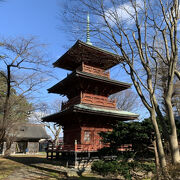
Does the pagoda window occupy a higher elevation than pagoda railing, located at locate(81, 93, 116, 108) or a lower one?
lower

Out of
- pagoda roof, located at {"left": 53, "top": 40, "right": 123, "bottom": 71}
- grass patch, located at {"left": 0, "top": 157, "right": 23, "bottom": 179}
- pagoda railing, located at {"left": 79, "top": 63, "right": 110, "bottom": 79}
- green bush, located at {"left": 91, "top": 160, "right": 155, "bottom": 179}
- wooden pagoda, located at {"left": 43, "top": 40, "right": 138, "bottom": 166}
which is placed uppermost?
pagoda roof, located at {"left": 53, "top": 40, "right": 123, "bottom": 71}

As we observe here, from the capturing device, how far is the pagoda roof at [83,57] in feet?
51.1

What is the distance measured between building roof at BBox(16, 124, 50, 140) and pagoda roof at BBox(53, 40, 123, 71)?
19.2 m

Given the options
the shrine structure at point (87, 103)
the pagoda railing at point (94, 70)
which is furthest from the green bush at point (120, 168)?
the pagoda railing at point (94, 70)

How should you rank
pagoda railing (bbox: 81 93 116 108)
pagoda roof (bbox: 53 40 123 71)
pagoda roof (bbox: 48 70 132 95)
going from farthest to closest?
pagoda railing (bbox: 81 93 116 108), pagoda roof (bbox: 53 40 123 71), pagoda roof (bbox: 48 70 132 95)

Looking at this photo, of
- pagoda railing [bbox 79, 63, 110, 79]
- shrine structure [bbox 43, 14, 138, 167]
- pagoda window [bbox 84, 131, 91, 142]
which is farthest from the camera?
pagoda railing [bbox 79, 63, 110, 79]

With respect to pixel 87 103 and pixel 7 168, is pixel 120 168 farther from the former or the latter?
pixel 7 168

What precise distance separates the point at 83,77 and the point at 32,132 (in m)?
25.8

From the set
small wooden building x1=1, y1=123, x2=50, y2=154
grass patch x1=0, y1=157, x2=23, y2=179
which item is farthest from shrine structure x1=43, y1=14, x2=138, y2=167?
small wooden building x1=1, y1=123, x2=50, y2=154

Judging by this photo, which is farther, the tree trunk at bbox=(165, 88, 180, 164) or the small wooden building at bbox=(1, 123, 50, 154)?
the small wooden building at bbox=(1, 123, 50, 154)

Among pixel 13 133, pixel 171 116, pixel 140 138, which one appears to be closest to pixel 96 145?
pixel 140 138

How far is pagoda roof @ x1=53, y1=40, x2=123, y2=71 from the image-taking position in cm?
1558

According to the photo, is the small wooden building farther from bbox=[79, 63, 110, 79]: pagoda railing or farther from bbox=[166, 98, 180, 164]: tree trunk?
bbox=[166, 98, 180, 164]: tree trunk

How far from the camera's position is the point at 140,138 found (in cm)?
1056
